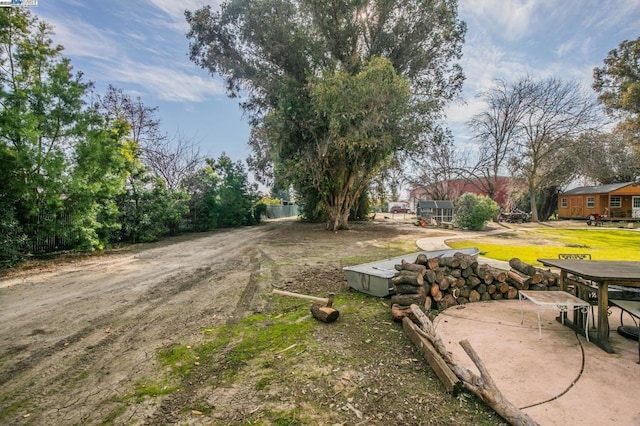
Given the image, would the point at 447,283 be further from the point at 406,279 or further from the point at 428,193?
the point at 428,193

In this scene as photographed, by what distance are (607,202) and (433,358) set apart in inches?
1232

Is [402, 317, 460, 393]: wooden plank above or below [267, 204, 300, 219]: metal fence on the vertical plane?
below

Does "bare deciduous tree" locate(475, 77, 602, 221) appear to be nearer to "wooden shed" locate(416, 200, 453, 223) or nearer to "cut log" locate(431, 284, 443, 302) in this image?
"wooden shed" locate(416, 200, 453, 223)

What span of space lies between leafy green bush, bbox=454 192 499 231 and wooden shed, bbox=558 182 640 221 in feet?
45.7

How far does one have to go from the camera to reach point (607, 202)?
2388 centimetres

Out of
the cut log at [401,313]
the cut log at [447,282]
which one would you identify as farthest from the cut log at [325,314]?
the cut log at [447,282]

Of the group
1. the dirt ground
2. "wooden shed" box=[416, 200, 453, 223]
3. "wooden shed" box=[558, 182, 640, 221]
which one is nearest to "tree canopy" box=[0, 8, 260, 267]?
the dirt ground

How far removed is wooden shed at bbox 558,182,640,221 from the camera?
22.7 metres

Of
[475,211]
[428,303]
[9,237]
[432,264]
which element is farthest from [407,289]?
[475,211]

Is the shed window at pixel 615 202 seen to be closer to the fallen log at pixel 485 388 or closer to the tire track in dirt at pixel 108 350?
the fallen log at pixel 485 388

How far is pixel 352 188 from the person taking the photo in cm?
1723

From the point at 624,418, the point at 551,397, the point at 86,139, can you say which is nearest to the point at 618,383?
the point at 624,418

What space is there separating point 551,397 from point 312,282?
14.1ft

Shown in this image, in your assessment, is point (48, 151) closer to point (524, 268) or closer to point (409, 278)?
point (409, 278)
